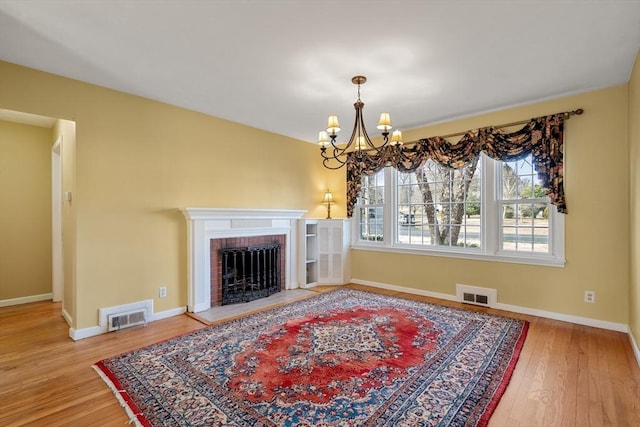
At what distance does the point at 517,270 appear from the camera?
3902 millimetres

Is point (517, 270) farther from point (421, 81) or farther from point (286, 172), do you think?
point (286, 172)

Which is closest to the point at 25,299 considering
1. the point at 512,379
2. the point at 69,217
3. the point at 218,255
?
the point at 69,217

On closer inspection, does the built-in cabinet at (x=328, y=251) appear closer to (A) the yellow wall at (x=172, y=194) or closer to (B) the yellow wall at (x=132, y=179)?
(B) the yellow wall at (x=132, y=179)

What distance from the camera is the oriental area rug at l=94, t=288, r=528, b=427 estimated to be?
192 centimetres

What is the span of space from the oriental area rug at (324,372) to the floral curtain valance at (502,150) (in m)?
1.79

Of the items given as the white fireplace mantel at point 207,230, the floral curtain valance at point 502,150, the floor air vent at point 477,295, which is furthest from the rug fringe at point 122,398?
the floor air vent at point 477,295

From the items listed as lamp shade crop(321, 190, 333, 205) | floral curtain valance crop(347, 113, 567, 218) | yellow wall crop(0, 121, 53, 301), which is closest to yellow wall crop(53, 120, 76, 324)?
yellow wall crop(0, 121, 53, 301)

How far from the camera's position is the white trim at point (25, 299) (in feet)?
13.7

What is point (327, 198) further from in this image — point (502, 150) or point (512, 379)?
point (512, 379)

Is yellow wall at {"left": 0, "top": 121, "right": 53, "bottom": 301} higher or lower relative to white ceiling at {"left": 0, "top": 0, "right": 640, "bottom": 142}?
lower

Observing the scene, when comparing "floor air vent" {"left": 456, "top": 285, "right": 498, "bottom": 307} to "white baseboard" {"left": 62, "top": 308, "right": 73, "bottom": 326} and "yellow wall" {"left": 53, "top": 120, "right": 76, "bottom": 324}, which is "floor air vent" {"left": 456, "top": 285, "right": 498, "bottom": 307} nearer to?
"yellow wall" {"left": 53, "top": 120, "right": 76, "bottom": 324}

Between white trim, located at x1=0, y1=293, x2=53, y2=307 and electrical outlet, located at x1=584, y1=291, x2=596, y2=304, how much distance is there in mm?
7092

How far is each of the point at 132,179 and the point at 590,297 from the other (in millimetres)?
5368

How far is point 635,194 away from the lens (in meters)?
2.82
